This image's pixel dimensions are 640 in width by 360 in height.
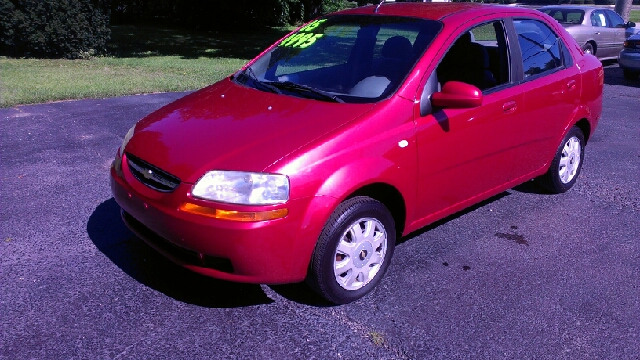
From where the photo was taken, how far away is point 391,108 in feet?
11.9

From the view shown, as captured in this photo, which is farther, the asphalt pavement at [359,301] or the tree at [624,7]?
the tree at [624,7]

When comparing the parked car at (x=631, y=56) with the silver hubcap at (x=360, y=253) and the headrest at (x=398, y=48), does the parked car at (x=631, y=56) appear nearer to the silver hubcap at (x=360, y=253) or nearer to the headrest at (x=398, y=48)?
the headrest at (x=398, y=48)

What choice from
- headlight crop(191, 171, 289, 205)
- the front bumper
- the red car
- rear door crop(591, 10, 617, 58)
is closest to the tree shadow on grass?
rear door crop(591, 10, 617, 58)

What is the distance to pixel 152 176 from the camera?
11.3 feet

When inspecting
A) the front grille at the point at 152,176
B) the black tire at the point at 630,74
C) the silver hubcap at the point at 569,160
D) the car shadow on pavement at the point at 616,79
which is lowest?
the car shadow on pavement at the point at 616,79

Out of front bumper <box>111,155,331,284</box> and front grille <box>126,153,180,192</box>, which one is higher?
front grille <box>126,153,180,192</box>

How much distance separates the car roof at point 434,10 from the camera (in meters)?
4.31

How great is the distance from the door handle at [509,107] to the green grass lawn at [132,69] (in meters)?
7.33

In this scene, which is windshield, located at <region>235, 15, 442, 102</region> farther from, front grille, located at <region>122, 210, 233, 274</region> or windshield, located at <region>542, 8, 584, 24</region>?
windshield, located at <region>542, 8, 584, 24</region>

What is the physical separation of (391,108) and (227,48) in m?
15.5

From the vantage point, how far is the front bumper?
3086 millimetres

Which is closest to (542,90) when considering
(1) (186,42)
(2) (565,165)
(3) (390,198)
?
(2) (565,165)

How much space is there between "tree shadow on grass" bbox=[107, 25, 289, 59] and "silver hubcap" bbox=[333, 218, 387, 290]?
525 inches

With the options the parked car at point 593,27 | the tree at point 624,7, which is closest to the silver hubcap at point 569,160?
the parked car at point 593,27
